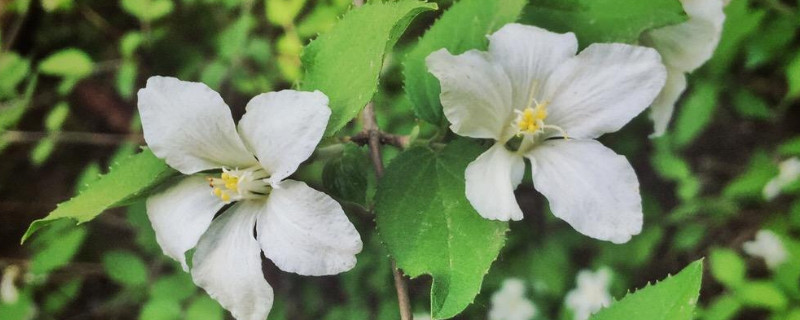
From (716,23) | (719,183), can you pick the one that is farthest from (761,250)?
(716,23)

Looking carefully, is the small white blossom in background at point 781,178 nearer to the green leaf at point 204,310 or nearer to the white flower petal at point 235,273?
the green leaf at point 204,310

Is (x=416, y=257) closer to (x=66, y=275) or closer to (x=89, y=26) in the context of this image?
(x=66, y=275)

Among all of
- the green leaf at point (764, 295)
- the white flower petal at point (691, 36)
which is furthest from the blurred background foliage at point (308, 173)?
the white flower petal at point (691, 36)

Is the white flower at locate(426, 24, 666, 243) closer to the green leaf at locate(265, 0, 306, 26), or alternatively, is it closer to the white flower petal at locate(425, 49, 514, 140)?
the white flower petal at locate(425, 49, 514, 140)

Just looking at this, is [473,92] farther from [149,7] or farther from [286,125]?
[149,7]

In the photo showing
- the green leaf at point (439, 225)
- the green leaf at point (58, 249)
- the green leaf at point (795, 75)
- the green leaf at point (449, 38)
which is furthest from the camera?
the green leaf at point (58, 249)

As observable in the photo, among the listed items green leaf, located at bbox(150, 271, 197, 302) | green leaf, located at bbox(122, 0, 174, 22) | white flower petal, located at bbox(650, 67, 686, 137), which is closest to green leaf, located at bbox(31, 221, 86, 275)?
green leaf, located at bbox(150, 271, 197, 302)
